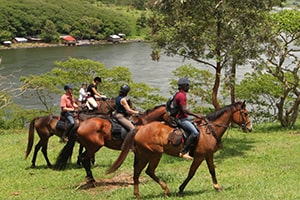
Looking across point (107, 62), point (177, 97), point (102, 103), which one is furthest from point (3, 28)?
point (177, 97)

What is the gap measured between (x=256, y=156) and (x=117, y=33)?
119 metres

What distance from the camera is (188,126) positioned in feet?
30.8

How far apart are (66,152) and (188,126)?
4.79 meters

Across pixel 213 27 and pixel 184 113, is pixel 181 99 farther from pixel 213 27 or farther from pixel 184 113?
pixel 213 27

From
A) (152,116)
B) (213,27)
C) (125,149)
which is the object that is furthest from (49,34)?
(125,149)

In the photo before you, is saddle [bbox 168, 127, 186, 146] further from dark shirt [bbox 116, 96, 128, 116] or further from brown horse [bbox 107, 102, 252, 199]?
dark shirt [bbox 116, 96, 128, 116]

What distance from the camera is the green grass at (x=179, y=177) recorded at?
958cm

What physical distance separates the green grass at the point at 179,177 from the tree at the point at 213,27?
3.67 meters

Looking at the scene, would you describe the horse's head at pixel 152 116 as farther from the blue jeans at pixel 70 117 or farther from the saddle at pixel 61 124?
the saddle at pixel 61 124

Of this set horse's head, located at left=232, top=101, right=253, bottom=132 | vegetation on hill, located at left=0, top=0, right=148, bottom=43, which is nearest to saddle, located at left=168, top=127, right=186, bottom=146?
horse's head, located at left=232, top=101, right=253, bottom=132

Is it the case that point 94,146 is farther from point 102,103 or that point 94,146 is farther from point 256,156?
point 256,156

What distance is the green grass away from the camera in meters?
9.58

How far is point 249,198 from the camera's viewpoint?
28.0 feet

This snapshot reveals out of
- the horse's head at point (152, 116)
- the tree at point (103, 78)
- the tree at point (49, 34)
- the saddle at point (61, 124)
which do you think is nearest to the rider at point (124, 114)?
the horse's head at point (152, 116)
